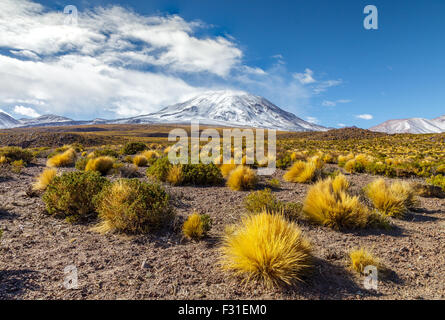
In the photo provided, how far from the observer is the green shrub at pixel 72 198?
463cm

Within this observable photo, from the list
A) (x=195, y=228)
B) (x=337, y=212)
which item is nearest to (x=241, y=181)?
(x=337, y=212)

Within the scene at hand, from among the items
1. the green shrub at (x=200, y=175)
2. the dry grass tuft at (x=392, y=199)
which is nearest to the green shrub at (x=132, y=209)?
the green shrub at (x=200, y=175)

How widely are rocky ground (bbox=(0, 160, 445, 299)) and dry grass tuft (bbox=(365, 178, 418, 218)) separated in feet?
0.92

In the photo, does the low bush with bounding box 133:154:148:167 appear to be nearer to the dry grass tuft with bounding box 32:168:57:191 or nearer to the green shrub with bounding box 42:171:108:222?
the dry grass tuft with bounding box 32:168:57:191

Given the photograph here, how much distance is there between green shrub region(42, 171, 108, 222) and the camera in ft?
15.2

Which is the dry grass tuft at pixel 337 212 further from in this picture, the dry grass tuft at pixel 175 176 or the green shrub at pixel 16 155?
the green shrub at pixel 16 155

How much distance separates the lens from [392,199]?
17.3ft

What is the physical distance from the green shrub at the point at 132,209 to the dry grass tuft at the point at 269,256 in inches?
64.2

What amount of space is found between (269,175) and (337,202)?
16.1 feet

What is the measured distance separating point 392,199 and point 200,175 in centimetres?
500

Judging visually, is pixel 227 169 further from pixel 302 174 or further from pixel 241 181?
pixel 302 174

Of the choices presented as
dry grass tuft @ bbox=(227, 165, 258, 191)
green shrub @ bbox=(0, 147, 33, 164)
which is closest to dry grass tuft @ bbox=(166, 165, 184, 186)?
dry grass tuft @ bbox=(227, 165, 258, 191)

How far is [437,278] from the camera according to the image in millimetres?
2900
